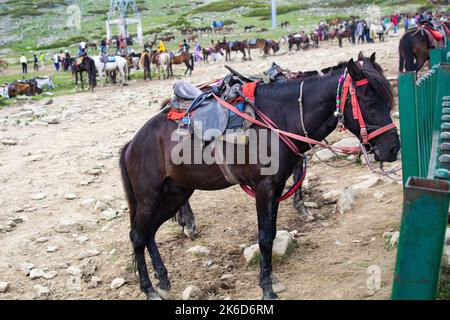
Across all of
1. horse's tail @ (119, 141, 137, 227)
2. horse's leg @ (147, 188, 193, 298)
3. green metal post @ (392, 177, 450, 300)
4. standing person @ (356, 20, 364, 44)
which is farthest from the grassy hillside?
green metal post @ (392, 177, 450, 300)

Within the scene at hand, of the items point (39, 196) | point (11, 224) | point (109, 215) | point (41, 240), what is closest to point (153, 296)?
point (41, 240)

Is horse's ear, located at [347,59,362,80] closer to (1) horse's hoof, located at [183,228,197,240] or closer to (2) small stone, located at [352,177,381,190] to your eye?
(2) small stone, located at [352,177,381,190]

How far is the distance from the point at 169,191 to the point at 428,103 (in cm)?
263

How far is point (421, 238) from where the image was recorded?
5.62ft

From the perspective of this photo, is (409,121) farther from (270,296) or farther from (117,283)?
(117,283)

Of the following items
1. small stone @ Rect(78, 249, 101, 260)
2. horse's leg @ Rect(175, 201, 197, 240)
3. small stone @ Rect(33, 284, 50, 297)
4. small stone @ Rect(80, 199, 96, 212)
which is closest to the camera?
small stone @ Rect(33, 284, 50, 297)

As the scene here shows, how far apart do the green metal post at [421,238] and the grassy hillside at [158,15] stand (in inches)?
1703

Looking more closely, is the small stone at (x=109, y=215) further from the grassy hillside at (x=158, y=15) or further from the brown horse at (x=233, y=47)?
the grassy hillside at (x=158, y=15)

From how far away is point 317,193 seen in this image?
684cm

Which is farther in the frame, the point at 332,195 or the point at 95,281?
the point at 332,195

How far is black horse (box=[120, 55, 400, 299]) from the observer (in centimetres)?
382

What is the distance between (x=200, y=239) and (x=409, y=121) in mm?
3142
